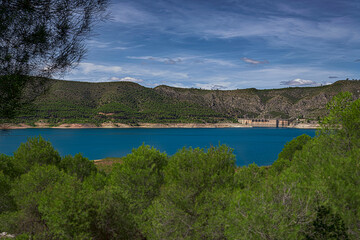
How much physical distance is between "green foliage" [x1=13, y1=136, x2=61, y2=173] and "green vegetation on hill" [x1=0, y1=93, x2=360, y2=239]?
5.84 ft

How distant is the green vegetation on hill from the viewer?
13.7 meters

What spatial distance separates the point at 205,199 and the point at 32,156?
984 inches

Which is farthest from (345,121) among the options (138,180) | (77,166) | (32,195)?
(77,166)

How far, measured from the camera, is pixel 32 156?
33688 millimetres

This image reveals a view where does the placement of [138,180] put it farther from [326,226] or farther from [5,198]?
[326,226]

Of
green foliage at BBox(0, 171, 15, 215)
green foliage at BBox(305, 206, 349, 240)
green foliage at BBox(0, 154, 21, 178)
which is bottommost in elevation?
green foliage at BBox(0, 171, 15, 215)

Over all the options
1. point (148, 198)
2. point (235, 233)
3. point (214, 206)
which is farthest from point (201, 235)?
point (148, 198)

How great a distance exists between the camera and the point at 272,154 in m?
111

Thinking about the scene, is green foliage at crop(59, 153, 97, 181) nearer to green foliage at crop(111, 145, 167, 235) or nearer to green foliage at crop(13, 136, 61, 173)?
green foliage at crop(13, 136, 61, 173)

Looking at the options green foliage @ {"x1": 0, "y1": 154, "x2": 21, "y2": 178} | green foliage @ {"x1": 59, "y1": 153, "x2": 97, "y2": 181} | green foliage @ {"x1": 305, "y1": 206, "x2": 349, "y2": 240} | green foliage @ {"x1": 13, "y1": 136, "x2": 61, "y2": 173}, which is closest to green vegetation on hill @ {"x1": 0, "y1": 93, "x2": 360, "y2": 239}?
green foliage @ {"x1": 305, "y1": 206, "x2": 349, "y2": 240}

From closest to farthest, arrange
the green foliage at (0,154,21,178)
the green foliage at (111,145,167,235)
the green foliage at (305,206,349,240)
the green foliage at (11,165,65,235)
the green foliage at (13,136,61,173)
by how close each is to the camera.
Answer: the green foliage at (305,206,349,240) → the green foliage at (11,165,65,235) → the green foliage at (111,145,167,235) → the green foliage at (0,154,21,178) → the green foliage at (13,136,61,173)

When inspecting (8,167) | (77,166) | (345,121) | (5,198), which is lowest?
(5,198)

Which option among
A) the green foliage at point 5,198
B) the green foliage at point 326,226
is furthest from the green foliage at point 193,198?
the green foliage at point 5,198

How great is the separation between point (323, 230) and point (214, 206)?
23.1 feet
